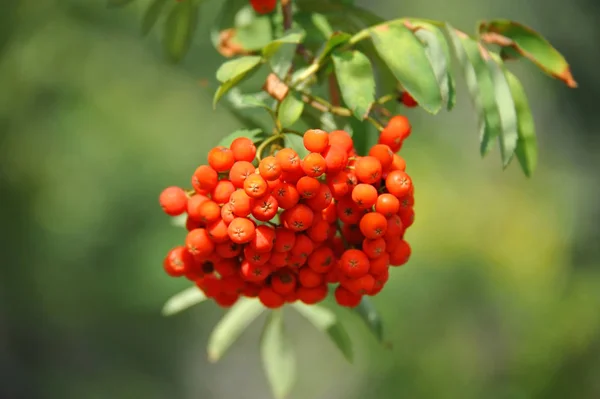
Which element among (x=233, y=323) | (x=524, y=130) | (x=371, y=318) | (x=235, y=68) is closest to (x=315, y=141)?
(x=235, y=68)

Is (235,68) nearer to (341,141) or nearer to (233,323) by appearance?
(341,141)

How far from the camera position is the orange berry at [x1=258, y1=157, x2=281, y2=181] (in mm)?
1168

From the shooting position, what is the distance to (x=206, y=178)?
4.16ft

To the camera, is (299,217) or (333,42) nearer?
(299,217)

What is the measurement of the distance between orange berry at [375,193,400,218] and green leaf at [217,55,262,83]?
0.36 metres

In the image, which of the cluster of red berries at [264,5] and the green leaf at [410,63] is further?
the cluster of red berries at [264,5]

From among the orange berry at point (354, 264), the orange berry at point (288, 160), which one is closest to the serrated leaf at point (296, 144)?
the orange berry at point (288, 160)

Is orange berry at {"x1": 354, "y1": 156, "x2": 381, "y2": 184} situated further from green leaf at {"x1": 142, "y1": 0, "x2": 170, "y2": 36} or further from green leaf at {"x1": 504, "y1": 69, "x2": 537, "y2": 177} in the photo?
green leaf at {"x1": 142, "y1": 0, "x2": 170, "y2": 36}

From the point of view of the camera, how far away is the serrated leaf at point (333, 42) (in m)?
1.35

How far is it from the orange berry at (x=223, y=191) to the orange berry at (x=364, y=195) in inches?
9.0

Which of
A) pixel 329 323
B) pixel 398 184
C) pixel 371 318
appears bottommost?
pixel 329 323

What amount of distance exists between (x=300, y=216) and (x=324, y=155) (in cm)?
12

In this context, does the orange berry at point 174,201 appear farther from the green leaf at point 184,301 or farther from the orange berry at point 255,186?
the green leaf at point 184,301

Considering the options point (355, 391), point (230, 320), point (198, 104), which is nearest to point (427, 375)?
point (355, 391)
